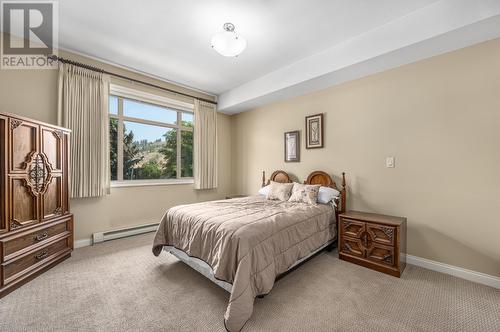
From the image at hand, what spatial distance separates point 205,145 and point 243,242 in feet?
10.4

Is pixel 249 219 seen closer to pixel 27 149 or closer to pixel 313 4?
pixel 313 4

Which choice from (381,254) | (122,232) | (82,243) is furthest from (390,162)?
(82,243)

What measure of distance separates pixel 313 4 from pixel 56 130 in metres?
3.36

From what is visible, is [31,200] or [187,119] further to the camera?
[187,119]

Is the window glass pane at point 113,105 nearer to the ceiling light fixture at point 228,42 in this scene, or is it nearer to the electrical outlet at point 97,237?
the electrical outlet at point 97,237

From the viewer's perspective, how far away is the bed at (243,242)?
1723 mm

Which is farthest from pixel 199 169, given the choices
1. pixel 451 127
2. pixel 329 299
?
pixel 451 127

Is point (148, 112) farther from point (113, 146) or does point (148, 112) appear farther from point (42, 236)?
point (42, 236)

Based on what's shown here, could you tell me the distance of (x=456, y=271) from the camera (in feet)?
7.75

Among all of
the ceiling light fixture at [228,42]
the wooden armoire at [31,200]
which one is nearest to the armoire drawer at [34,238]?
the wooden armoire at [31,200]

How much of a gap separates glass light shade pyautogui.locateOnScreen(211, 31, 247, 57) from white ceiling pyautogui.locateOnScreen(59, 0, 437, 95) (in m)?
0.25

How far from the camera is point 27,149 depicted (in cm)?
232

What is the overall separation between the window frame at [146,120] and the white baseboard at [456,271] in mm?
3937

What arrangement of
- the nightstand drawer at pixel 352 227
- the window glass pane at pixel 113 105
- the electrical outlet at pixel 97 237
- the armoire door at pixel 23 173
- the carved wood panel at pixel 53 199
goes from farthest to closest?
the window glass pane at pixel 113 105 < the electrical outlet at pixel 97 237 < the nightstand drawer at pixel 352 227 < the carved wood panel at pixel 53 199 < the armoire door at pixel 23 173
